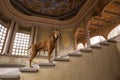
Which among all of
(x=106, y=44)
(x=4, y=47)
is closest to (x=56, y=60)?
(x=106, y=44)

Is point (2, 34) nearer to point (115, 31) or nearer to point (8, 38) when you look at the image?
point (8, 38)

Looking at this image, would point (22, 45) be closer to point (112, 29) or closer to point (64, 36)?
point (64, 36)

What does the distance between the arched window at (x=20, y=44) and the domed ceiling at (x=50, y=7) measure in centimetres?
206

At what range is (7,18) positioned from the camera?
8.32 meters

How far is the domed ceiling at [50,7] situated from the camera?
28.8 feet

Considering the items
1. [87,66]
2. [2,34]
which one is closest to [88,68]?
[87,66]

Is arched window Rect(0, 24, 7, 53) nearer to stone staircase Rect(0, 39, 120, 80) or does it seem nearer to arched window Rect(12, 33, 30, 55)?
arched window Rect(12, 33, 30, 55)

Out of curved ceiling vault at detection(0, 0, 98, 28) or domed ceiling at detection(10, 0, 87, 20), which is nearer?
curved ceiling vault at detection(0, 0, 98, 28)

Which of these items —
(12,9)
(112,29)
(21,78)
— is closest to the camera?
(21,78)

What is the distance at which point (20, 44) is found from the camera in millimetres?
8492

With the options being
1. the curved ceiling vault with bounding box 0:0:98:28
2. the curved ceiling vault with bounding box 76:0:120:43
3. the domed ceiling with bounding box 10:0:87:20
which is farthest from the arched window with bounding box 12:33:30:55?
the curved ceiling vault with bounding box 76:0:120:43

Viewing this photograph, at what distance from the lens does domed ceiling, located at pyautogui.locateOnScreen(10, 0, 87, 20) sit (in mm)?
8781

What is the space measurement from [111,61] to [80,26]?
20.4 ft

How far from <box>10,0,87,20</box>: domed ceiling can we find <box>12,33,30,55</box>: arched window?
206 cm
